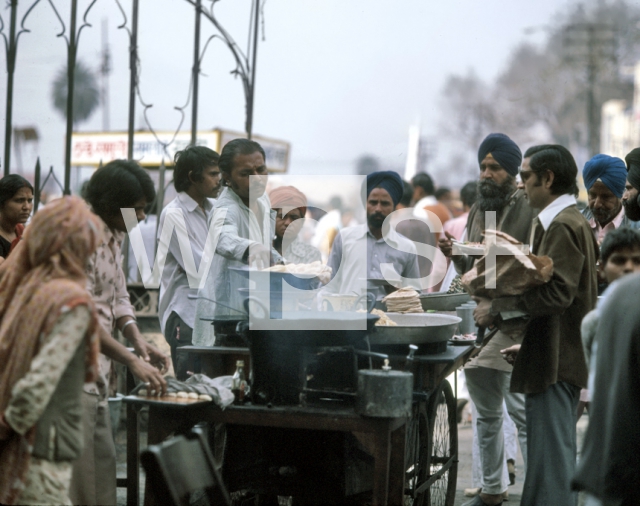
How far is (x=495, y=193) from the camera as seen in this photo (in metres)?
5.41

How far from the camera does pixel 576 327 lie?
4.10 m

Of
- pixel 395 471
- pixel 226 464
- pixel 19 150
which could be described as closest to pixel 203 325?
pixel 226 464

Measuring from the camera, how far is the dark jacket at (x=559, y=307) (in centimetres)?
392

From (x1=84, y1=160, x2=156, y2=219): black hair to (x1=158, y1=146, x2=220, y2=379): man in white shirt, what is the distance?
4.82 feet

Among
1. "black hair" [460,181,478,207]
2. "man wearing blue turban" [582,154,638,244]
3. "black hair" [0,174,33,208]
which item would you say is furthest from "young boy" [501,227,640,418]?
"black hair" [460,181,478,207]

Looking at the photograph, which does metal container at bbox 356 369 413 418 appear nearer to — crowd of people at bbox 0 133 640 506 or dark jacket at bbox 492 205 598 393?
crowd of people at bbox 0 133 640 506

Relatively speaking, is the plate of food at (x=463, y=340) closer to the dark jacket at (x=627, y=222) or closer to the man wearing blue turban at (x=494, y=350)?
the man wearing blue turban at (x=494, y=350)

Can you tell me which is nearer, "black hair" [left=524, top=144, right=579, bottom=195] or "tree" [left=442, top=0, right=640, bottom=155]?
"black hair" [left=524, top=144, right=579, bottom=195]

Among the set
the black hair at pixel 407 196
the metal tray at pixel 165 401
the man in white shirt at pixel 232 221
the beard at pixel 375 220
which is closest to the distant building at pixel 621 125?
the black hair at pixel 407 196

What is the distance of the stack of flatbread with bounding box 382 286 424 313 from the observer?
4.55m

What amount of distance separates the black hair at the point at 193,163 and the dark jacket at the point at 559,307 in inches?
84.3

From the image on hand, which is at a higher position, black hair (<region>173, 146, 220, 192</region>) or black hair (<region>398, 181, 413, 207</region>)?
black hair (<region>173, 146, 220, 192</region>)

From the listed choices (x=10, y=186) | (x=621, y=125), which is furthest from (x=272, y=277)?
(x=621, y=125)

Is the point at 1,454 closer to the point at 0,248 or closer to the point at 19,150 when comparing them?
the point at 0,248
